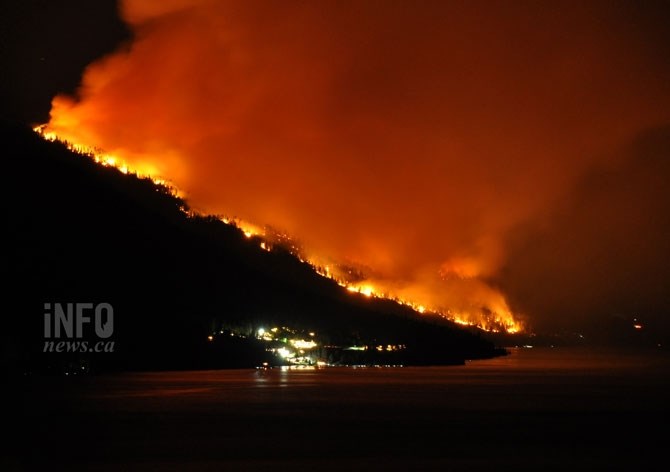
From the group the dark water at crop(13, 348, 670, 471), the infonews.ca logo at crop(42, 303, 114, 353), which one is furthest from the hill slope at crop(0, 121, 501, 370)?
the dark water at crop(13, 348, 670, 471)

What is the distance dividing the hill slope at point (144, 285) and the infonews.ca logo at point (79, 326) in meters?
0.82

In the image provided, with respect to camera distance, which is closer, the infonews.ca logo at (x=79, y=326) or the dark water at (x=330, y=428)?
the dark water at (x=330, y=428)

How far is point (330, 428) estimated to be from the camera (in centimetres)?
4066

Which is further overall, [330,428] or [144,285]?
[144,285]

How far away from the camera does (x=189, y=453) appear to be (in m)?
32.0

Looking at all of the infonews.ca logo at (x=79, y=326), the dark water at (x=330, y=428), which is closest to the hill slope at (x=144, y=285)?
the infonews.ca logo at (x=79, y=326)

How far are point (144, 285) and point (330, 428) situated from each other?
2997 inches

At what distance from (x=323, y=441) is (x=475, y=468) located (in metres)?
7.82

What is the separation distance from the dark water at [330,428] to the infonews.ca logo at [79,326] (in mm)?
18676

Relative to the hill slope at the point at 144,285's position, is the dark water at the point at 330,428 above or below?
below

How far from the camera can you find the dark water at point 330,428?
31109mm

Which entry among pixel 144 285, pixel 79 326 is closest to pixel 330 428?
pixel 79 326

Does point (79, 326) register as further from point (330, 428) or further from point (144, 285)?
point (330, 428)

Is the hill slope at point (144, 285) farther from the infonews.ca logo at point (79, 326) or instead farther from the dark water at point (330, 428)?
the dark water at point (330, 428)
